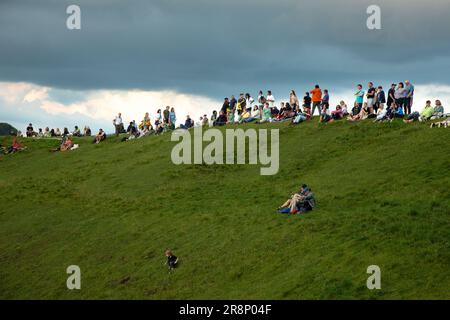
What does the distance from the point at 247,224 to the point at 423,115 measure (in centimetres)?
2176

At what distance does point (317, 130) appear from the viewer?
6900 centimetres

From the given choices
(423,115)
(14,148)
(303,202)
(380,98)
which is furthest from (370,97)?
(14,148)

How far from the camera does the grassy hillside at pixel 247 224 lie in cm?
3912

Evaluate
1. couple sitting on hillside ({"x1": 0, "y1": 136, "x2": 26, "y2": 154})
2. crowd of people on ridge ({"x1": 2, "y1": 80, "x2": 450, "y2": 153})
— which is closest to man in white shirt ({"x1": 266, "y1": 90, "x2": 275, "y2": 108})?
crowd of people on ridge ({"x1": 2, "y1": 80, "x2": 450, "y2": 153})

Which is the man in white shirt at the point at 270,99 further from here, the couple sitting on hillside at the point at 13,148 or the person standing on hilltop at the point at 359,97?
the couple sitting on hillside at the point at 13,148

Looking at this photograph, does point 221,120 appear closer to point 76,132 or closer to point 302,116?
point 302,116

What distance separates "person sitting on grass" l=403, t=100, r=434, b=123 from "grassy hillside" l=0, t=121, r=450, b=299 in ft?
3.61

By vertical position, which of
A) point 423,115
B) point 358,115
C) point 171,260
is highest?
point 358,115

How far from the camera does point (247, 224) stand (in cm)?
4928

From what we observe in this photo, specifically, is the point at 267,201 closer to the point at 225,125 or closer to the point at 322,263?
the point at 322,263

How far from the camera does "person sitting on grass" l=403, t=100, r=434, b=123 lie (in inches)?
2470

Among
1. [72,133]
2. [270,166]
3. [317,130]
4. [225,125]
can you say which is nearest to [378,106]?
[317,130]

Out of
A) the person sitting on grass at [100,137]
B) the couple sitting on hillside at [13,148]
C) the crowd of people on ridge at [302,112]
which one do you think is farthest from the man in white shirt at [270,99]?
the couple sitting on hillside at [13,148]

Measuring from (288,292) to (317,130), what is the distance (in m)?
33.2
